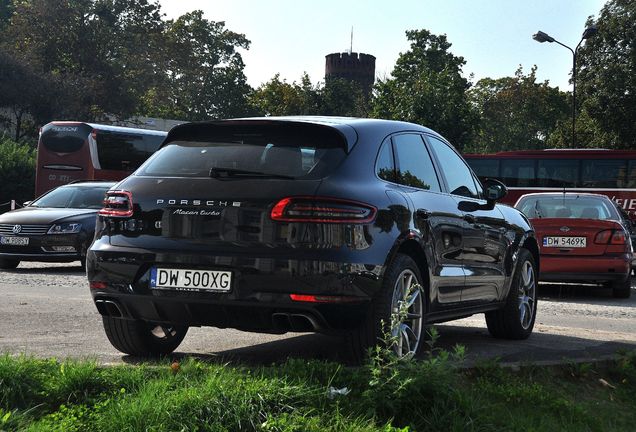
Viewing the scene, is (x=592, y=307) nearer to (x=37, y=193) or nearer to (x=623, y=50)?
(x=37, y=193)

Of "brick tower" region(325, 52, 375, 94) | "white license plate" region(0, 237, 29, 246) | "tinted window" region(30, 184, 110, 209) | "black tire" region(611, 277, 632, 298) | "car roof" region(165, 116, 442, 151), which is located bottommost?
"black tire" region(611, 277, 632, 298)

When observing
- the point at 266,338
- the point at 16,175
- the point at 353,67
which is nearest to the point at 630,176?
the point at 16,175

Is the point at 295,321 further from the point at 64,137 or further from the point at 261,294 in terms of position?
the point at 64,137

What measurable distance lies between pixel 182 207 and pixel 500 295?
11.1 ft

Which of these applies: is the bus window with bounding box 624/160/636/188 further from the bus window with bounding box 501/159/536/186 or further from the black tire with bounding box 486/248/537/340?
the black tire with bounding box 486/248/537/340

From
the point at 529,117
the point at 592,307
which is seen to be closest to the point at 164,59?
the point at 529,117

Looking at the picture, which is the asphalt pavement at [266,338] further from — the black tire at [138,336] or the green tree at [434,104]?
the green tree at [434,104]

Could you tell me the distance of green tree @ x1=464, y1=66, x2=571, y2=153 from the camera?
254ft

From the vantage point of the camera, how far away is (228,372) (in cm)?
500

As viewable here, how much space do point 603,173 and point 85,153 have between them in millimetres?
18723

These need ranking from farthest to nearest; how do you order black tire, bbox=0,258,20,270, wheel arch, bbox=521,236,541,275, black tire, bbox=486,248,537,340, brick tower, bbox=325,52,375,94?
1. brick tower, bbox=325,52,375,94
2. black tire, bbox=0,258,20,270
3. wheel arch, bbox=521,236,541,275
4. black tire, bbox=486,248,537,340

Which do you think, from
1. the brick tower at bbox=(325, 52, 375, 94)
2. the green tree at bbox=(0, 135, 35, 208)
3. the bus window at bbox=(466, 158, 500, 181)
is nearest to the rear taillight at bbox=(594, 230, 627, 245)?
the bus window at bbox=(466, 158, 500, 181)

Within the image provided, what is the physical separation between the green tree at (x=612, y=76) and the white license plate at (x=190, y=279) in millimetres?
49746

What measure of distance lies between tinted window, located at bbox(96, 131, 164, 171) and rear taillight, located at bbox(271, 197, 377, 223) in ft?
89.7
